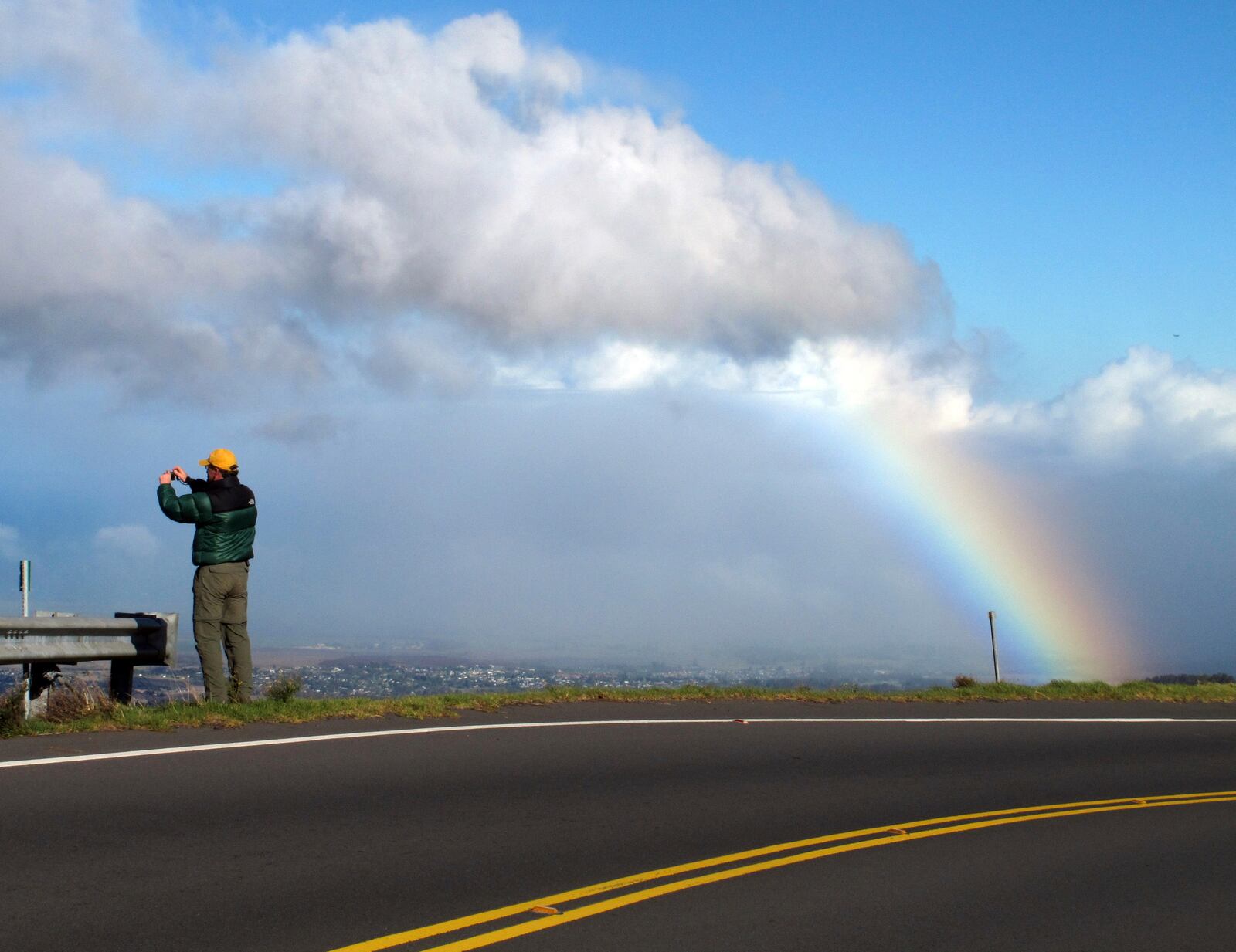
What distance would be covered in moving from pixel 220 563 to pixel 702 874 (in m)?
6.73

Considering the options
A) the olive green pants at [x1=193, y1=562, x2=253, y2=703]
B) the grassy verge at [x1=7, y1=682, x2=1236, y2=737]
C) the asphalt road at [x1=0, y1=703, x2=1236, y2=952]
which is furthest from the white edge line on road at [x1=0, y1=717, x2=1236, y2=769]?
the olive green pants at [x1=193, y1=562, x2=253, y2=703]

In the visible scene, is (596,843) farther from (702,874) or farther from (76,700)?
(76,700)

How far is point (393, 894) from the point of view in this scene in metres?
6.25

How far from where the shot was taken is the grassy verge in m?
10.5

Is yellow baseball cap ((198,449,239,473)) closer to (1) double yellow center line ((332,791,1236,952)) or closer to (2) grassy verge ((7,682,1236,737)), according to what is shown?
(2) grassy verge ((7,682,1236,737))

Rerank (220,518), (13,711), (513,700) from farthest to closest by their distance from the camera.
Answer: (513,700) → (220,518) → (13,711)

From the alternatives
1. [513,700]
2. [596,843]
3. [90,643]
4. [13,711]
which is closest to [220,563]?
[90,643]

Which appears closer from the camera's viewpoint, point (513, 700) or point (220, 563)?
point (220, 563)

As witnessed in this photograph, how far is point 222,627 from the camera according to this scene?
12062 millimetres

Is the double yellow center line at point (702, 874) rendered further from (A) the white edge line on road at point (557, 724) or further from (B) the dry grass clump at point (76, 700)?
(B) the dry grass clump at point (76, 700)

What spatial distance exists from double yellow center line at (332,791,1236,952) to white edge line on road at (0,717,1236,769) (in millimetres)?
3994

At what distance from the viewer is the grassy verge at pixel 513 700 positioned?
1050 cm

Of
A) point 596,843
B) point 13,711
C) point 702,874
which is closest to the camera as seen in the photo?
point 702,874

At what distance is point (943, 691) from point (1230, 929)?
1016cm
